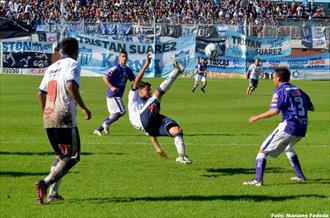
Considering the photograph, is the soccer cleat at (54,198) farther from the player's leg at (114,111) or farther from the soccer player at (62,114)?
the player's leg at (114,111)

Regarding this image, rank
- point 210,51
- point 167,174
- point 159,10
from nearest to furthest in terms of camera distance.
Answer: point 167,174, point 210,51, point 159,10

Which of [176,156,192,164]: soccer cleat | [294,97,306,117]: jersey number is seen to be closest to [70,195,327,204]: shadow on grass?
[294,97,306,117]: jersey number

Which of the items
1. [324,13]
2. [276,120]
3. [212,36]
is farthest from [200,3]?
[276,120]

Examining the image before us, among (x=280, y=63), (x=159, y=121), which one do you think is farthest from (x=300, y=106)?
(x=280, y=63)

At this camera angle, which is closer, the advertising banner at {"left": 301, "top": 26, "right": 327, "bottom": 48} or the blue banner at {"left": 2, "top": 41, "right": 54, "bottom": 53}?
the blue banner at {"left": 2, "top": 41, "right": 54, "bottom": 53}

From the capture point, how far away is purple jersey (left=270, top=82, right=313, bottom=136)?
11719 mm

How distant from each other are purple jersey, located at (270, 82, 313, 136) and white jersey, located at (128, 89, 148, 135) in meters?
3.33

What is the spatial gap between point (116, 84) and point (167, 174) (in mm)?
7291

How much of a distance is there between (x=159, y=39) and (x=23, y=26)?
10.9 metres

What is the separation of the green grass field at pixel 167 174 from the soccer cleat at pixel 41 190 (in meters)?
0.10

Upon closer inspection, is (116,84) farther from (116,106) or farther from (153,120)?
(153,120)

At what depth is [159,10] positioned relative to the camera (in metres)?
72.4

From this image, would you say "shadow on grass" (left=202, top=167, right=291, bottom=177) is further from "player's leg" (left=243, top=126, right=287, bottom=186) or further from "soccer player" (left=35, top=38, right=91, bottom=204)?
"soccer player" (left=35, top=38, right=91, bottom=204)

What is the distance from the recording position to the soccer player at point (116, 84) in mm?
19547
